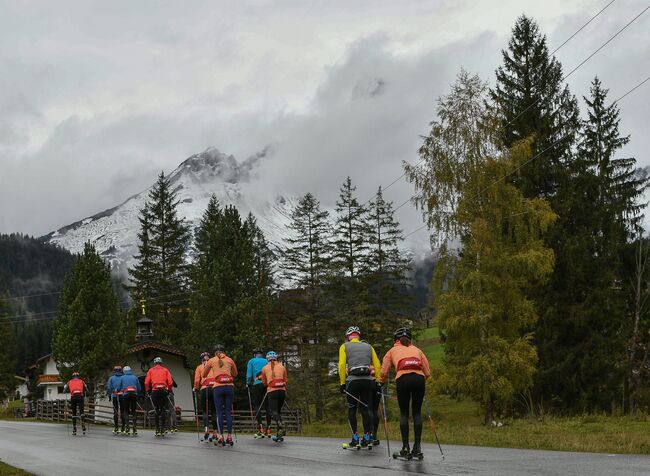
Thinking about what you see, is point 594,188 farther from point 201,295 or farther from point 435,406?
point 201,295

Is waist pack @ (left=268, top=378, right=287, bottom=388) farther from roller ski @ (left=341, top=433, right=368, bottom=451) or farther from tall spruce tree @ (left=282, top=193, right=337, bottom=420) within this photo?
tall spruce tree @ (left=282, top=193, right=337, bottom=420)

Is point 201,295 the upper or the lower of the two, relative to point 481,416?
upper

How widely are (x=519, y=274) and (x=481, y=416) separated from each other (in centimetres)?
811

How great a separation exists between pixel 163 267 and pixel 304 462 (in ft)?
209

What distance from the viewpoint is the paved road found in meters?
10.3

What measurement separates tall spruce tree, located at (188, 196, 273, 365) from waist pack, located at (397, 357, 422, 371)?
1340 inches

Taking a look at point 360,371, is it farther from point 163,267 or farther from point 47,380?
point 47,380

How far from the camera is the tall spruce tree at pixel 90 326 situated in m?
53.2

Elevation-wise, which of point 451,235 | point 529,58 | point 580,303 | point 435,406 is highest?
point 529,58

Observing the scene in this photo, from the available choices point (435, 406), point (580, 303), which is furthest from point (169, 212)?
point (580, 303)

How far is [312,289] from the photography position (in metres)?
50.4

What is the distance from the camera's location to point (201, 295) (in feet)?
160

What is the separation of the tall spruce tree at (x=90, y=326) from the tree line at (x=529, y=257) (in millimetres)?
27634

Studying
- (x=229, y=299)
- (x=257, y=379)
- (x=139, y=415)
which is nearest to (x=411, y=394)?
(x=257, y=379)
